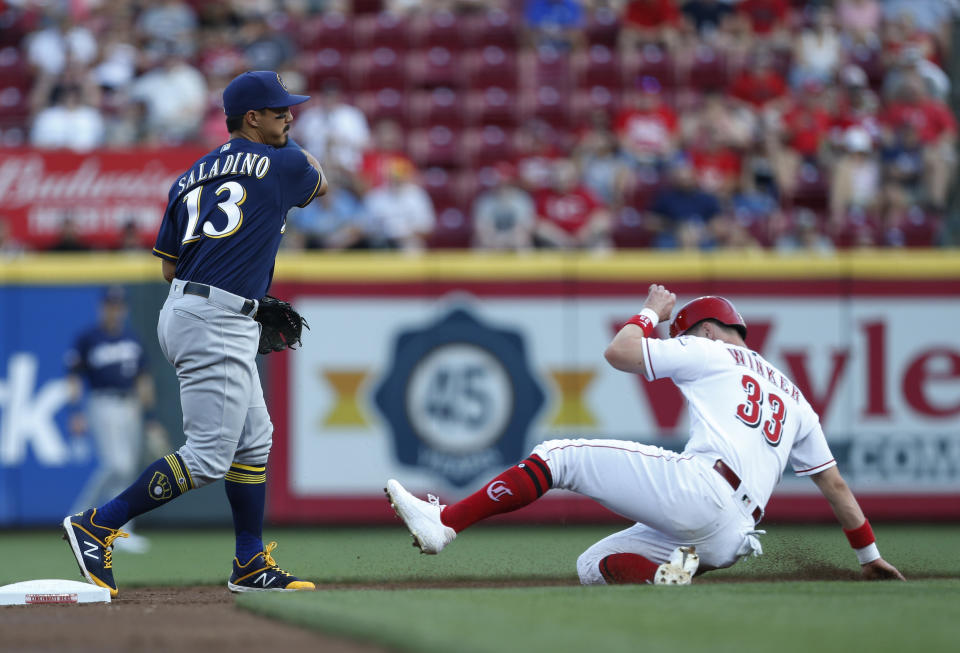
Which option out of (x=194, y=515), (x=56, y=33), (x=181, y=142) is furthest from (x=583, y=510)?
(x=56, y=33)

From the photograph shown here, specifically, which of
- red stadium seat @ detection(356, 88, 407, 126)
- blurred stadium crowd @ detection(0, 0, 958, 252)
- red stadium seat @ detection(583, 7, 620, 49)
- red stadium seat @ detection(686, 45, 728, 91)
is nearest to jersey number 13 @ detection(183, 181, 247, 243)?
blurred stadium crowd @ detection(0, 0, 958, 252)

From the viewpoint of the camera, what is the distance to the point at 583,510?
9469 millimetres

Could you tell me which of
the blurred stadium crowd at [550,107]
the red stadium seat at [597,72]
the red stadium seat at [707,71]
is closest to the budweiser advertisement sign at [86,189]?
the blurred stadium crowd at [550,107]

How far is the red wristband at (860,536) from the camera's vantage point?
17.1ft

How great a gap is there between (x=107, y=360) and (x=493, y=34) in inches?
244

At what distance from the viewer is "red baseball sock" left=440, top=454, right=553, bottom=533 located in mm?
4918

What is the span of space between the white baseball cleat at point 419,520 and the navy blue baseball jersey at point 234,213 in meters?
1.01

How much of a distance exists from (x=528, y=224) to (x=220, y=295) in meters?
5.95

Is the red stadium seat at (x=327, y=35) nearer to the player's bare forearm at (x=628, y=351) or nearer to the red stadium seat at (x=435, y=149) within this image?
the red stadium seat at (x=435, y=149)

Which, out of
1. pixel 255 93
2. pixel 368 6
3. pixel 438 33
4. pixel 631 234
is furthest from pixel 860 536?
pixel 368 6

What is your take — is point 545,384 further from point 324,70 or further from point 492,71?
point 324,70

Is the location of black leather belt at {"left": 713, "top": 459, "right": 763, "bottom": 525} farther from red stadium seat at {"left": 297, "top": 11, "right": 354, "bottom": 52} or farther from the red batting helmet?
red stadium seat at {"left": 297, "top": 11, "right": 354, "bottom": 52}

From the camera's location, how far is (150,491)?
4945mm

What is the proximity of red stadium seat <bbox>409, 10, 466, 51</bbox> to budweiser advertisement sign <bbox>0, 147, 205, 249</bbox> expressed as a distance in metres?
3.48
